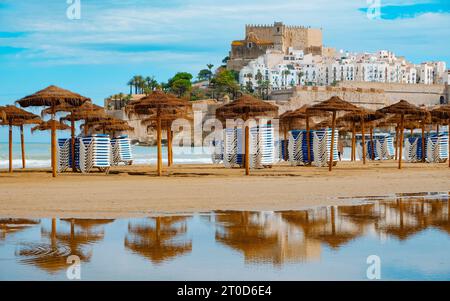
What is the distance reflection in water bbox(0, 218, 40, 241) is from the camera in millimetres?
7799

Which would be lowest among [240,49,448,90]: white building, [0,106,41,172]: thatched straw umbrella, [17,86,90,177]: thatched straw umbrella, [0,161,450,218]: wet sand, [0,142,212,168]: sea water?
[0,142,212,168]: sea water

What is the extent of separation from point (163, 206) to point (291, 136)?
14344 mm

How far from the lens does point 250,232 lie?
7.73m

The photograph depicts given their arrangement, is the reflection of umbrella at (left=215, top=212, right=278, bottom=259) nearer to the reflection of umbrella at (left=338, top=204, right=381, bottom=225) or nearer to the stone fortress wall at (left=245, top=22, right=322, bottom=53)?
the reflection of umbrella at (left=338, top=204, right=381, bottom=225)

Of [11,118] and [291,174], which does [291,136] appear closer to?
[291,174]

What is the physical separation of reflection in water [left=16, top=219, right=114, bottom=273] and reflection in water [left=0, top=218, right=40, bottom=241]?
10.6 inches

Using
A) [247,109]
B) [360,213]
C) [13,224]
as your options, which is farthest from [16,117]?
[360,213]

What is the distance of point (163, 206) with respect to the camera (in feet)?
33.7

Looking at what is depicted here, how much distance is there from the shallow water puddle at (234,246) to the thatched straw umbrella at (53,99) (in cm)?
794

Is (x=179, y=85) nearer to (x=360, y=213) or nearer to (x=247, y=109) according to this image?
(x=247, y=109)

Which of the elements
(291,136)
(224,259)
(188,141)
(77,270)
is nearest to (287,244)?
(224,259)

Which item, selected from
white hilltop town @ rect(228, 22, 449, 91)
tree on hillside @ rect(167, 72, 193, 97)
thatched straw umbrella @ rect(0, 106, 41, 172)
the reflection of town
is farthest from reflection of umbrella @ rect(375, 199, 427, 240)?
white hilltop town @ rect(228, 22, 449, 91)

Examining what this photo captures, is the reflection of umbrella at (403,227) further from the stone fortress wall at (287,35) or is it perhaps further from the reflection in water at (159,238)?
the stone fortress wall at (287,35)

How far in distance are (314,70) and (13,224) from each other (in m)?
121
